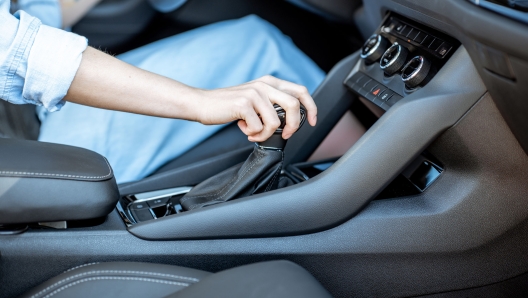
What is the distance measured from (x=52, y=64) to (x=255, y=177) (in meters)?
0.35

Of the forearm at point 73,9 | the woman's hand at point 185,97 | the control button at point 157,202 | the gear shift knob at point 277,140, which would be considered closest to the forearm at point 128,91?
the woman's hand at point 185,97

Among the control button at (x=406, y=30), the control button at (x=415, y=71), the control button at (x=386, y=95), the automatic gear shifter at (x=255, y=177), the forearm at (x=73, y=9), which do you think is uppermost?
the control button at (x=406, y=30)

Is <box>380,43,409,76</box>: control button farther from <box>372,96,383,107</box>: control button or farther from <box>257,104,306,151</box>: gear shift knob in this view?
<box>257,104,306,151</box>: gear shift knob

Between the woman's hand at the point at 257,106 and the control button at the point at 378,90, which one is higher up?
the control button at the point at 378,90

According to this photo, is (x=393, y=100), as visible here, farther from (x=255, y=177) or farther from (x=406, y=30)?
(x=255, y=177)

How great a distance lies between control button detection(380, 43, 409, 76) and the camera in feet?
3.05

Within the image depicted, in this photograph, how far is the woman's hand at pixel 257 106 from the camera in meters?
0.79

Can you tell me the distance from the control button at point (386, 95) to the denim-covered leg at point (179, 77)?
334 millimetres

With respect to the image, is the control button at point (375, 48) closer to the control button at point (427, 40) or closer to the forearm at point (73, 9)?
the control button at point (427, 40)

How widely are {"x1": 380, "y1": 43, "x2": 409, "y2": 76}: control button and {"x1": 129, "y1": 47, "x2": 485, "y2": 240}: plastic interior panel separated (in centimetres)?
13

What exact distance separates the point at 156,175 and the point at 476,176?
62cm

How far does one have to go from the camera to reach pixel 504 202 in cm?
82

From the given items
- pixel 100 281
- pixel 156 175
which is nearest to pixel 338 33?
pixel 156 175

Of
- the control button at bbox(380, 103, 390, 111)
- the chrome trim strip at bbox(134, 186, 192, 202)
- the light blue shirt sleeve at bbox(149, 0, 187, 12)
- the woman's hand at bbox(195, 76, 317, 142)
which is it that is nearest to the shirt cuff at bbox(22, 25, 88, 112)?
the woman's hand at bbox(195, 76, 317, 142)
